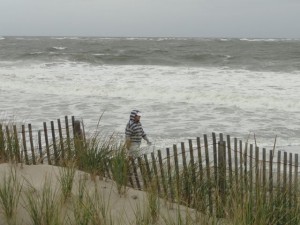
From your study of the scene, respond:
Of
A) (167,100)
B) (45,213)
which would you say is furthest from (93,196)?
(167,100)

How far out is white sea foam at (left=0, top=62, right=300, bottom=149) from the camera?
12.6 metres

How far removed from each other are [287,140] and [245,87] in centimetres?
1013

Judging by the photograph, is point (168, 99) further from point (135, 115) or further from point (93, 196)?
point (93, 196)

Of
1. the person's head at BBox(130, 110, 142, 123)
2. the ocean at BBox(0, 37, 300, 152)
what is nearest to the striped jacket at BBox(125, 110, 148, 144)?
the person's head at BBox(130, 110, 142, 123)

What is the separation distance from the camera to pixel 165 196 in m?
4.70

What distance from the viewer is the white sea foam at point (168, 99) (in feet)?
41.4

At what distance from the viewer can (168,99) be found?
60.4 ft

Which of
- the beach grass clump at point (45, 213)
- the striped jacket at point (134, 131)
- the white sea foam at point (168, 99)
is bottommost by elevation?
the white sea foam at point (168, 99)

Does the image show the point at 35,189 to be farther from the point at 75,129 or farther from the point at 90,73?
the point at 90,73

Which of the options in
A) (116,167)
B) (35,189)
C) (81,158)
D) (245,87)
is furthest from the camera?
(245,87)

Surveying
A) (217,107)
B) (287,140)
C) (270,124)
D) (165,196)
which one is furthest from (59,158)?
(217,107)

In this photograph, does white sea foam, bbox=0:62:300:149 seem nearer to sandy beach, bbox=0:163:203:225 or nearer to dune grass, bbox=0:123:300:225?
dune grass, bbox=0:123:300:225

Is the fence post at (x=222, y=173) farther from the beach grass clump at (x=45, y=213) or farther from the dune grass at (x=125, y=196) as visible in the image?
the beach grass clump at (x=45, y=213)

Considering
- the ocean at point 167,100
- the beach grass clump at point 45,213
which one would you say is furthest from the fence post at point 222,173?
the ocean at point 167,100
